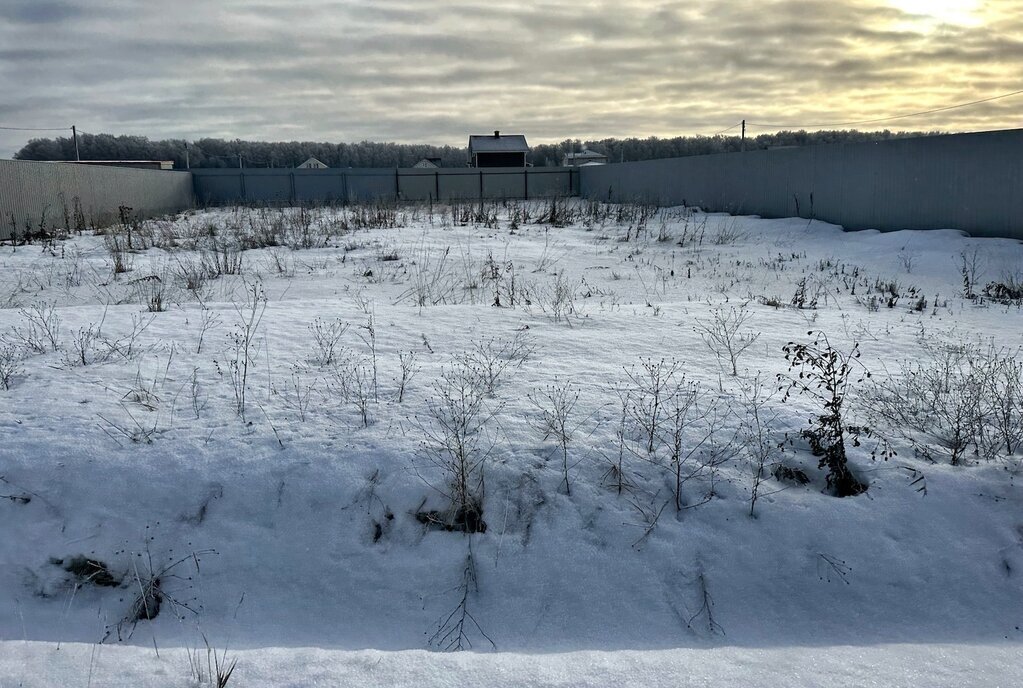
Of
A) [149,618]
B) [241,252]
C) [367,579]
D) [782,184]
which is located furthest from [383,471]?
[782,184]

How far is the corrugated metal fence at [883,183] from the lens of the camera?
1429 cm

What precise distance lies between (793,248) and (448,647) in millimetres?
14809

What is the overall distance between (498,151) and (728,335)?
50.3 meters

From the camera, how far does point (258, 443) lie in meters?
4.72

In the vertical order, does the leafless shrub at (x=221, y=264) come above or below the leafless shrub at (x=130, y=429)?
above

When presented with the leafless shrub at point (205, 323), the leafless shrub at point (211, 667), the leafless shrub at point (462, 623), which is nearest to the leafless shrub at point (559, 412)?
the leafless shrub at point (462, 623)

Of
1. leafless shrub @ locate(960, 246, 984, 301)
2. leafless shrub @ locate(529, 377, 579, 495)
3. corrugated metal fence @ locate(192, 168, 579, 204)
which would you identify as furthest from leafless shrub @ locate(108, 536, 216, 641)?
corrugated metal fence @ locate(192, 168, 579, 204)

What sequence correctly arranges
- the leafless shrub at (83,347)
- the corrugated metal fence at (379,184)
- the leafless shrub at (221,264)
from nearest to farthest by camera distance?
the leafless shrub at (83,347) → the leafless shrub at (221,264) → the corrugated metal fence at (379,184)

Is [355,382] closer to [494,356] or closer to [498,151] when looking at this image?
[494,356]

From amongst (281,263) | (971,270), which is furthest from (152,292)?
(971,270)

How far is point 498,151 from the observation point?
5512cm

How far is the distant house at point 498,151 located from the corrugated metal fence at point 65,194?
2954cm

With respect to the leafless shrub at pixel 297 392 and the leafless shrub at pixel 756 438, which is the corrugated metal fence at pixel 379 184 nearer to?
the leafless shrub at pixel 297 392

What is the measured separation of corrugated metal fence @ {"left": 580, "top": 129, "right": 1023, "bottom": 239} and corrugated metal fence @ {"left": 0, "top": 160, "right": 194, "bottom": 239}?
60.8 ft
